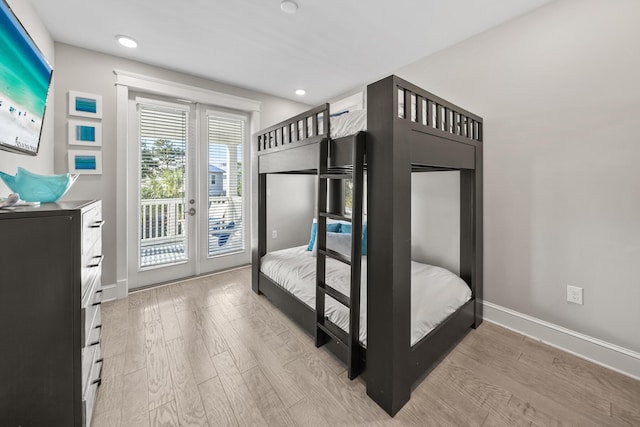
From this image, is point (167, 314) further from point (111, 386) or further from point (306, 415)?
point (306, 415)

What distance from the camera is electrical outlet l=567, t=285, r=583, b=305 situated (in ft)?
6.00

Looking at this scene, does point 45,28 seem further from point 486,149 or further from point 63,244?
point 486,149

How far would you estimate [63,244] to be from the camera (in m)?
0.94

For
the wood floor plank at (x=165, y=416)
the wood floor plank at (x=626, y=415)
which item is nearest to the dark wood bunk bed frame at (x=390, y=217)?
the wood floor plank at (x=626, y=415)

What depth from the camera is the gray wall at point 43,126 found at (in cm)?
160

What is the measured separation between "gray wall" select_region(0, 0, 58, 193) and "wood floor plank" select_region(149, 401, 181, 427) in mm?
1540

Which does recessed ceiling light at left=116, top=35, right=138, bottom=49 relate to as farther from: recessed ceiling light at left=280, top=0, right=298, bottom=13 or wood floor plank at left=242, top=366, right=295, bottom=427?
wood floor plank at left=242, top=366, right=295, bottom=427

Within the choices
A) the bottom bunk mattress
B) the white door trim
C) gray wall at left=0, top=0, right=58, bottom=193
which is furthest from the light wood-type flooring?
gray wall at left=0, top=0, right=58, bottom=193

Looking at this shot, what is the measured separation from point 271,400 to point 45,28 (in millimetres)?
3391

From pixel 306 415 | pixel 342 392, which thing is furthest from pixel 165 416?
pixel 342 392

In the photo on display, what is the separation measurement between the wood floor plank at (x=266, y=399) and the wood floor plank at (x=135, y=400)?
0.52 meters

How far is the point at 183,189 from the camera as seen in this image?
321cm

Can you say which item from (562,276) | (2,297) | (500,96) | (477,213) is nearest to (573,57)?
(500,96)

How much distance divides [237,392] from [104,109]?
9.62ft
